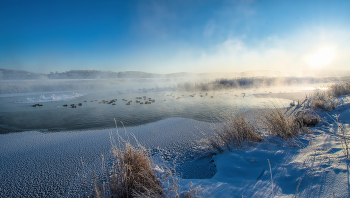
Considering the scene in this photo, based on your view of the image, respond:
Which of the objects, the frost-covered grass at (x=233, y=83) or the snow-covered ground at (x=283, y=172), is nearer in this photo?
the snow-covered ground at (x=283, y=172)

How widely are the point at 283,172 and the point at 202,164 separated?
1212 millimetres

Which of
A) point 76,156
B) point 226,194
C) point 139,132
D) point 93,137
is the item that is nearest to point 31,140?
point 93,137

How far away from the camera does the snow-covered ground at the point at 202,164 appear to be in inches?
57.4

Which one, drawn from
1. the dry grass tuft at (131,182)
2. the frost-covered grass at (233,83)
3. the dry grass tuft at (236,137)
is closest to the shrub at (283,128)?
the dry grass tuft at (236,137)

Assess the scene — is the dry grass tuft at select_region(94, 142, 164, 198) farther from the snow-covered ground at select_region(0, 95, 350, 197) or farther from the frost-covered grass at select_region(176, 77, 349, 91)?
the frost-covered grass at select_region(176, 77, 349, 91)

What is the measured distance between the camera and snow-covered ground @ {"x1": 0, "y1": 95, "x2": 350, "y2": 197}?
1.46m

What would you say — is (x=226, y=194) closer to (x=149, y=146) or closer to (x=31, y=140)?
(x=149, y=146)

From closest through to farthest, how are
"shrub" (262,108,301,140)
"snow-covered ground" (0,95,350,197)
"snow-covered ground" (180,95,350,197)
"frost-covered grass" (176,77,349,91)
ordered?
1. "snow-covered ground" (180,95,350,197)
2. "snow-covered ground" (0,95,350,197)
3. "shrub" (262,108,301,140)
4. "frost-covered grass" (176,77,349,91)

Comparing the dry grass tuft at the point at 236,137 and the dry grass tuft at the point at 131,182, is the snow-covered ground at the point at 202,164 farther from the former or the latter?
the dry grass tuft at the point at 131,182

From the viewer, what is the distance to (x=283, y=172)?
1.67 m

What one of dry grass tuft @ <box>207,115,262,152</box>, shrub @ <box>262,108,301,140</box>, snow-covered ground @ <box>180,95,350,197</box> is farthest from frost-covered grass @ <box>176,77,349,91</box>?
snow-covered ground @ <box>180,95,350,197</box>

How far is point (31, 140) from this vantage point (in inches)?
145

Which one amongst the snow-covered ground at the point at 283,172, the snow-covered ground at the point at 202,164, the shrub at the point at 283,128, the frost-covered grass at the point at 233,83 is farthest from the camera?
the frost-covered grass at the point at 233,83

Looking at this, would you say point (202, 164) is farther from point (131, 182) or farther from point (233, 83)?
point (233, 83)
